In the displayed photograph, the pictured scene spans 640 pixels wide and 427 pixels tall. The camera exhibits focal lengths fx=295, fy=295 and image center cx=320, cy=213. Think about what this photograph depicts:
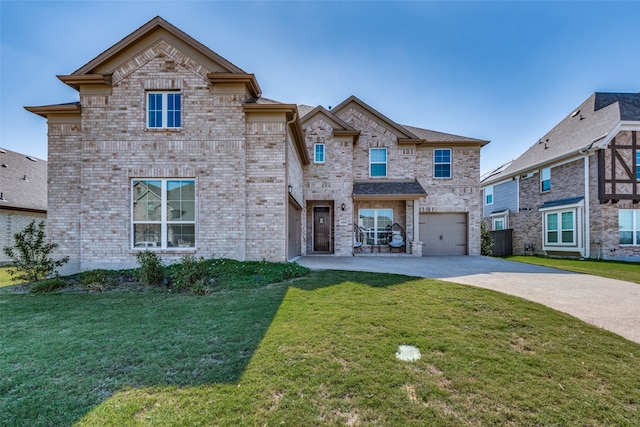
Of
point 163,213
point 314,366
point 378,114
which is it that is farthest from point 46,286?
point 378,114

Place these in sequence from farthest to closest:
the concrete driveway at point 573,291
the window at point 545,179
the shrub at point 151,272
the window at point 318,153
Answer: the window at point 545,179 → the window at point 318,153 → the shrub at point 151,272 → the concrete driveway at point 573,291

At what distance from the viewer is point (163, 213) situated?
9.19m

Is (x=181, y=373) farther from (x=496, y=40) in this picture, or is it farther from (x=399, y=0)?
(x=496, y=40)

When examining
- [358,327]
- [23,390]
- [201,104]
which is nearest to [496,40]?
[201,104]

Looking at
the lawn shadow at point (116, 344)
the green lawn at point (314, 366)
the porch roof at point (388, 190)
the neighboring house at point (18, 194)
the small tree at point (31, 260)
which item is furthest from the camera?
the neighboring house at point (18, 194)

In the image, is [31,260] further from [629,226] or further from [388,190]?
[629,226]

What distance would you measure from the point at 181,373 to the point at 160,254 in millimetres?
6954

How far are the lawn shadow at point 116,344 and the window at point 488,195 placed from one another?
21.3 m

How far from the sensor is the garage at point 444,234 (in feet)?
50.0

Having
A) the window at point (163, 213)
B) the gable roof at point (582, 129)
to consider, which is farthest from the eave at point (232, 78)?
the gable roof at point (582, 129)

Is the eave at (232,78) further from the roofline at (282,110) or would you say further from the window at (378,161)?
the window at (378,161)

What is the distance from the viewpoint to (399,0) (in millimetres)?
9758

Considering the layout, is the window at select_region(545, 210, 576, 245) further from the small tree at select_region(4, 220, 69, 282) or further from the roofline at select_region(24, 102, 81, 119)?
the roofline at select_region(24, 102, 81, 119)

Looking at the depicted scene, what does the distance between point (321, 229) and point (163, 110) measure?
27.5 feet
